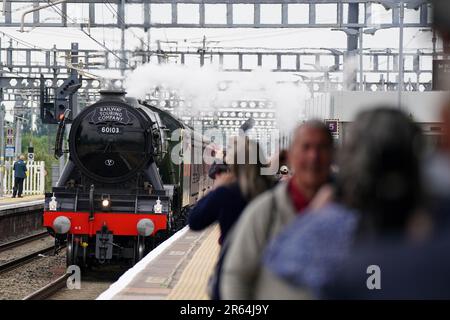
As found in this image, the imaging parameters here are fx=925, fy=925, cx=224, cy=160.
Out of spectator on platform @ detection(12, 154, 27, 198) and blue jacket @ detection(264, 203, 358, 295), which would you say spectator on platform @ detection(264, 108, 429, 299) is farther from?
spectator on platform @ detection(12, 154, 27, 198)

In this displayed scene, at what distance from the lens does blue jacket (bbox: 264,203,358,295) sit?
2660 millimetres

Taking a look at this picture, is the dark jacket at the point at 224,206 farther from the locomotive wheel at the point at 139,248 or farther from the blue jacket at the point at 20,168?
the blue jacket at the point at 20,168

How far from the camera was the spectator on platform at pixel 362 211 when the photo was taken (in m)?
2.26

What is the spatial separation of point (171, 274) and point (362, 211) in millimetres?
10413

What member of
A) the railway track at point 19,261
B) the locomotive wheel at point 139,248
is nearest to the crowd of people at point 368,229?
the locomotive wheel at point 139,248

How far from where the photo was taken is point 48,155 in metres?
53.8

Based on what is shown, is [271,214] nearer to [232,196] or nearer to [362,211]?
[362,211]

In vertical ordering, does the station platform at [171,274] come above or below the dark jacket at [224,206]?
below

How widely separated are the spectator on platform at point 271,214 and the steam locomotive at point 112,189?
12.4m

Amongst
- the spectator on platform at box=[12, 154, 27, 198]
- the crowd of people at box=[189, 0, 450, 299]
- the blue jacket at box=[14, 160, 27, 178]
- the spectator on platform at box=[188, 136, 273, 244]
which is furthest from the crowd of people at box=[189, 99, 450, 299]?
the blue jacket at box=[14, 160, 27, 178]

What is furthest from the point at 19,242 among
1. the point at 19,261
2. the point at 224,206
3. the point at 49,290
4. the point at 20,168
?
the point at 224,206

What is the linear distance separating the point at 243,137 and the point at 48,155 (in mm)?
49139

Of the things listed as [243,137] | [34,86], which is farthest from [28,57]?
[243,137]

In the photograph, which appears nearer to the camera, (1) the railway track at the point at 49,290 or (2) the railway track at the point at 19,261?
(1) the railway track at the point at 49,290
